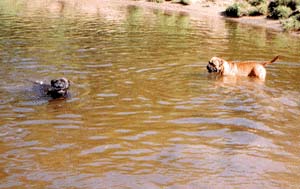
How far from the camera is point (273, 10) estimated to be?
2875cm

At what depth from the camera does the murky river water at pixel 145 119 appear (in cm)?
623

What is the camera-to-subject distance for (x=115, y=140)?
7512 mm

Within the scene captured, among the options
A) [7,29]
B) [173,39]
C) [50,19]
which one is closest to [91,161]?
[173,39]

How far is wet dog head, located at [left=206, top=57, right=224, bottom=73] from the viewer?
1240 centimetres

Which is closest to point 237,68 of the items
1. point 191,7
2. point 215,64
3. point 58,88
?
point 215,64

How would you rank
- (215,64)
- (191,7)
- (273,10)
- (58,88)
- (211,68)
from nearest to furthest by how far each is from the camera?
(58,88)
(215,64)
(211,68)
(273,10)
(191,7)

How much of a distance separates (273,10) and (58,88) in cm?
2234

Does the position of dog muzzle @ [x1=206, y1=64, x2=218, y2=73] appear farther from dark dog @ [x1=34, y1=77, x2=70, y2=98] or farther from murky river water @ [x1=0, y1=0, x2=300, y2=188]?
dark dog @ [x1=34, y1=77, x2=70, y2=98]

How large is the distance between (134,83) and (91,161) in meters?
5.08

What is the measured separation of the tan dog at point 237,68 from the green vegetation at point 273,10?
42.6 feet

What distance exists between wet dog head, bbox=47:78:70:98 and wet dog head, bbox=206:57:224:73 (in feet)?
14.8

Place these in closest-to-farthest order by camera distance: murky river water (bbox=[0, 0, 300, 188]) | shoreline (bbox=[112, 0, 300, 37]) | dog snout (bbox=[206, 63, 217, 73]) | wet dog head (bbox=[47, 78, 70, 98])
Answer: murky river water (bbox=[0, 0, 300, 188]), wet dog head (bbox=[47, 78, 70, 98]), dog snout (bbox=[206, 63, 217, 73]), shoreline (bbox=[112, 0, 300, 37])

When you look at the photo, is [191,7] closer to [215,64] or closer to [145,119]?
[215,64]

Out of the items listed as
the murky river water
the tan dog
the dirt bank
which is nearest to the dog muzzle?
the tan dog
